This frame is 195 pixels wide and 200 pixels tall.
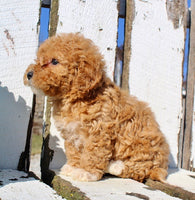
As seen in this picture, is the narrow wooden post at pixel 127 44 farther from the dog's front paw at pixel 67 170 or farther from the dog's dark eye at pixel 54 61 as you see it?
the dog's front paw at pixel 67 170

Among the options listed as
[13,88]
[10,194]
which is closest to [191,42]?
[13,88]

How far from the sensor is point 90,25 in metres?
2.39

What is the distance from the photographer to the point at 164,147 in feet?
7.13

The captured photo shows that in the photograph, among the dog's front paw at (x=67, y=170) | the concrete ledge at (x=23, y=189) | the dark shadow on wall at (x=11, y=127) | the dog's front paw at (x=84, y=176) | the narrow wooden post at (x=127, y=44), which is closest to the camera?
the concrete ledge at (x=23, y=189)

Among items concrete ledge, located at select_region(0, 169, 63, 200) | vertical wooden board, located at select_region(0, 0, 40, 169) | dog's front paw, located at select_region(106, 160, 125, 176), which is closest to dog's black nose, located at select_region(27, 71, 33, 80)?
vertical wooden board, located at select_region(0, 0, 40, 169)

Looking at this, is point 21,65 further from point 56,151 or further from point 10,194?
point 10,194

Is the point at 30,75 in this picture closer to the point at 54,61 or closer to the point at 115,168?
the point at 54,61

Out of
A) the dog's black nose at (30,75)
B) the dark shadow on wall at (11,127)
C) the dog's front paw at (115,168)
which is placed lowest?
the dog's front paw at (115,168)

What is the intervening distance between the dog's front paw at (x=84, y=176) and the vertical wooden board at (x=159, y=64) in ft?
3.32

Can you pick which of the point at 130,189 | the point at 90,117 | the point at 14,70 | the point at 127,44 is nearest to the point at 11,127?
the point at 14,70

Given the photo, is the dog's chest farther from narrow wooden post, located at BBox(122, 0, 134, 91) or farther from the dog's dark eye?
narrow wooden post, located at BBox(122, 0, 134, 91)

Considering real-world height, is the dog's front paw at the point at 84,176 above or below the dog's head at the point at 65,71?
below

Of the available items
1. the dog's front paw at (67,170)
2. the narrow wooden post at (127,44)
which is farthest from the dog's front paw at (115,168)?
the narrow wooden post at (127,44)

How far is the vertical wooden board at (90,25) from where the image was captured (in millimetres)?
2256
